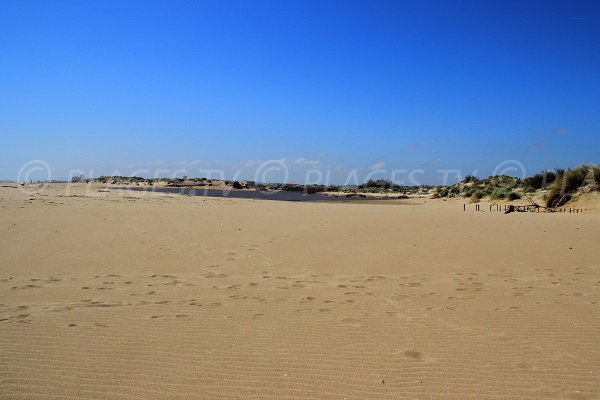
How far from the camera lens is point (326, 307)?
5.12m

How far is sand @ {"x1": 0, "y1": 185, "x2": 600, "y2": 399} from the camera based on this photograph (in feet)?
10.6

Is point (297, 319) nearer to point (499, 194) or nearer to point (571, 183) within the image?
point (571, 183)

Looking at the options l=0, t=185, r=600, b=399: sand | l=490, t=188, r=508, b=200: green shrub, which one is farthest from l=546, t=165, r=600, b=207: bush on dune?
l=0, t=185, r=600, b=399: sand

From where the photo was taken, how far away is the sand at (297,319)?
3232mm

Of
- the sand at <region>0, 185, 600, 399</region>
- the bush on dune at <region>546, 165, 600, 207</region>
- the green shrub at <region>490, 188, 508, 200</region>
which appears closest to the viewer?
the sand at <region>0, 185, 600, 399</region>

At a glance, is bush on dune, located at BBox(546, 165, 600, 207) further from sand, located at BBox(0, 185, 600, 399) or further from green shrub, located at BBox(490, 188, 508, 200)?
sand, located at BBox(0, 185, 600, 399)

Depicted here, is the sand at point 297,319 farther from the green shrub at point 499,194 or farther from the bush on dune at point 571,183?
the green shrub at point 499,194

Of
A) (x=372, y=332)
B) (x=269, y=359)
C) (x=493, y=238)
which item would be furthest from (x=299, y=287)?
(x=493, y=238)

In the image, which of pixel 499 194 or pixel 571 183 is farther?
pixel 499 194

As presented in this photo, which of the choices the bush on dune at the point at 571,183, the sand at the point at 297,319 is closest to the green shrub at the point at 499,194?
the bush on dune at the point at 571,183

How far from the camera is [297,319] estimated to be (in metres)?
4.68

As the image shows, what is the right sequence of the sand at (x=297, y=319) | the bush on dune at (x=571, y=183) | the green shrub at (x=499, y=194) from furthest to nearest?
the green shrub at (x=499, y=194), the bush on dune at (x=571, y=183), the sand at (x=297, y=319)

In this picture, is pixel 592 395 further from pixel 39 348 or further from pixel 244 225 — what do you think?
pixel 244 225

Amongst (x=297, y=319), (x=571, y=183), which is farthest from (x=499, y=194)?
(x=297, y=319)
